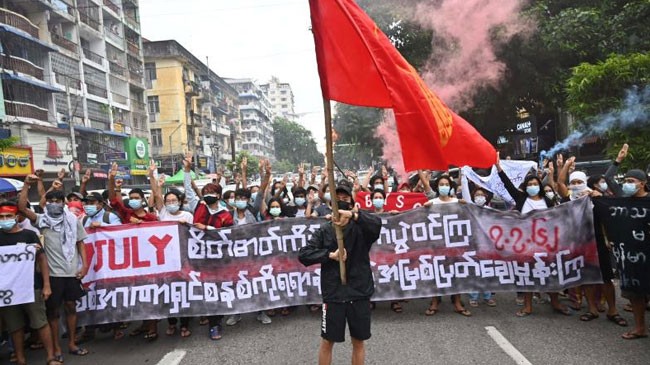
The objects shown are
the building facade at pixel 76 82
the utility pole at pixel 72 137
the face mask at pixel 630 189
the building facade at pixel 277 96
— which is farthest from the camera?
the building facade at pixel 277 96

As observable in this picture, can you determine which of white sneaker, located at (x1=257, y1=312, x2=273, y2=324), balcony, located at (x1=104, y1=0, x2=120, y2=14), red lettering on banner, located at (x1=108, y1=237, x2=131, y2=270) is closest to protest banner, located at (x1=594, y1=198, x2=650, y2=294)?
white sneaker, located at (x1=257, y1=312, x2=273, y2=324)

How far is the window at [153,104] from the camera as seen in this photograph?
46.0 meters

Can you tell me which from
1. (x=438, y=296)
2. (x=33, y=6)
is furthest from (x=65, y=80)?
(x=438, y=296)

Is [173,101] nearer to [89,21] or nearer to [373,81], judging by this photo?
[89,21]

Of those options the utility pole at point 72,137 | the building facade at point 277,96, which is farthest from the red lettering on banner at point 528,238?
the building facade at point 277,96

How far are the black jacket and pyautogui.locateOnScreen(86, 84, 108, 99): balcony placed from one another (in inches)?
1219

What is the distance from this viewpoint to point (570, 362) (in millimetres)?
4039

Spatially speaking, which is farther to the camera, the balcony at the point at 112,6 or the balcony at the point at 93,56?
the balcony at the point at 112,6

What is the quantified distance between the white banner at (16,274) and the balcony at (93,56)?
30774 mm

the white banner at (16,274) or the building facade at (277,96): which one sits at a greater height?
the building facade at (277,96)

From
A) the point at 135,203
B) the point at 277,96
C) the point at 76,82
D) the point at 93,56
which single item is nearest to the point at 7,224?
the point at 135,203

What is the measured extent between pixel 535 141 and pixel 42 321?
1814cm

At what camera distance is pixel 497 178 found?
866 centimetres

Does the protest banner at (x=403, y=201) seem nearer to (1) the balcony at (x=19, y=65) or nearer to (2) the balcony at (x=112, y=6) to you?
(1) the balcony at (x=19, y=65)
